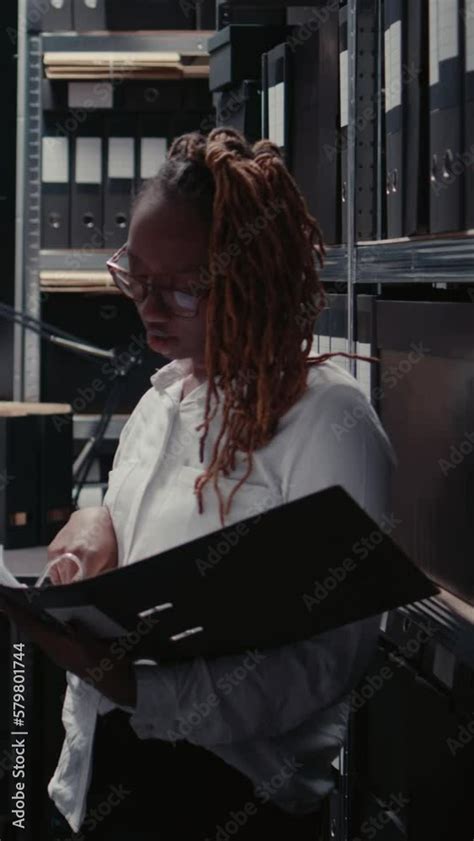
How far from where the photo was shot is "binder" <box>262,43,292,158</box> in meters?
2.08

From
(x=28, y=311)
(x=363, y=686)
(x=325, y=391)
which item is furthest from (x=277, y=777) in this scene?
(x=28, y=311)

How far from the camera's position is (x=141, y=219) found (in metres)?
1.27

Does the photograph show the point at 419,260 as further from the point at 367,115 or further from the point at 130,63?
the point at 130,63

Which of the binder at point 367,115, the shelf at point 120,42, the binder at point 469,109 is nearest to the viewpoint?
the binder at point 469,109

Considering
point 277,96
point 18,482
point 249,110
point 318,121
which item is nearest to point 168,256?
point 318,121

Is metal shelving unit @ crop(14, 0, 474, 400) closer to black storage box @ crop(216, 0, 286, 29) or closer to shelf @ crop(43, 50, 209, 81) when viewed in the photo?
shelf @ crop(43, 50, 209, 81)

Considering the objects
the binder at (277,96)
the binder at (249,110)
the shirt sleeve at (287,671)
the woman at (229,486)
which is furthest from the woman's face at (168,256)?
the binder at (249,110)

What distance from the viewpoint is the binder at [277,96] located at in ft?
6.81

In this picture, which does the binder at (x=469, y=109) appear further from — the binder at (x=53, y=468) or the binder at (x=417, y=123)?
the binder at (x=53, y=468)

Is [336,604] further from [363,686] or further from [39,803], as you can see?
[39,803]

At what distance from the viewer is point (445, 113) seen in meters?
1.36

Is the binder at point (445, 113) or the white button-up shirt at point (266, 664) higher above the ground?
the binder at point (445, 113)

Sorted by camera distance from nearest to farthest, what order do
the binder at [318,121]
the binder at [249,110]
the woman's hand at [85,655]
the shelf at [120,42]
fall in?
the woman's hand at [85,655] < the binder at [318,121] < the binder at [249,110] < the shelf at [120,42]

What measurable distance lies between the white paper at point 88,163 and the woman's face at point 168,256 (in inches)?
90.3
